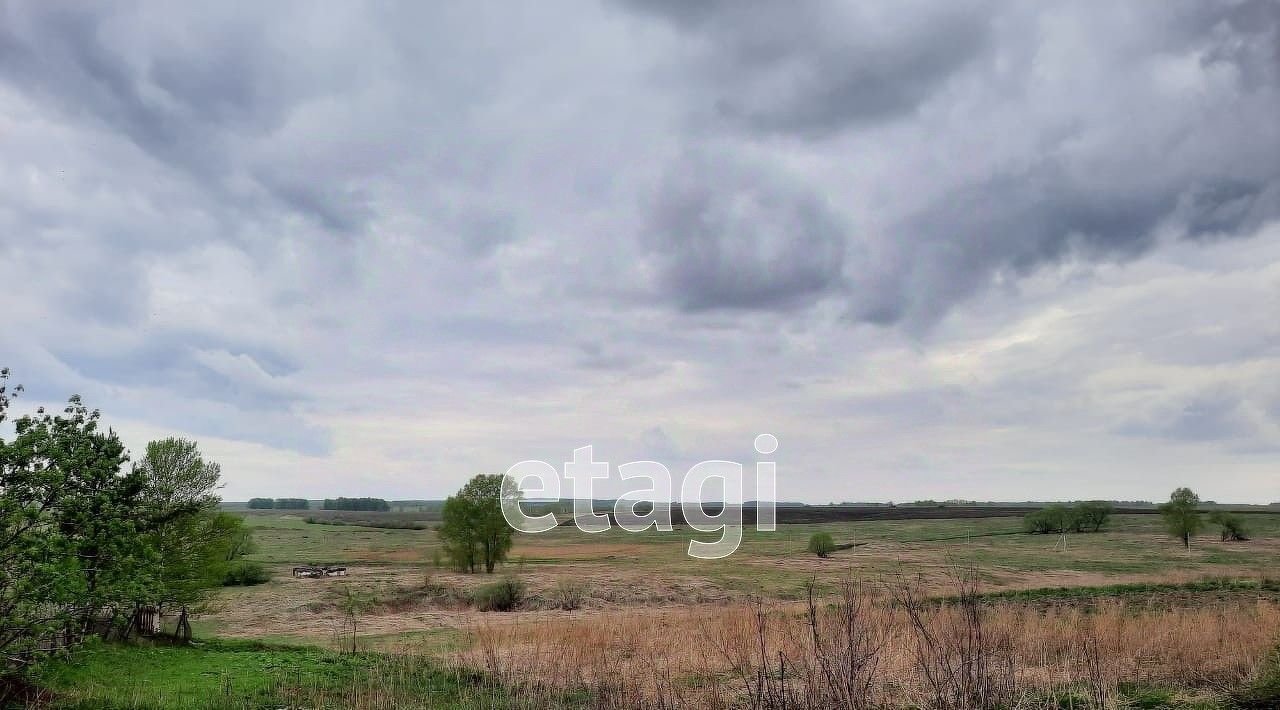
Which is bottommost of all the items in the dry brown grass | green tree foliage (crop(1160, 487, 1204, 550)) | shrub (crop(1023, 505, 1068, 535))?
shrub (crop(1023, 505, 1068, 535))

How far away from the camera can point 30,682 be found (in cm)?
1596

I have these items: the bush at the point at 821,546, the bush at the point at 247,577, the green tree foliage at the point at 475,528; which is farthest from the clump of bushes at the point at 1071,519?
the bush at the point at 247,577

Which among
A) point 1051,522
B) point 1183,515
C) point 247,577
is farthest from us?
point 1051,522

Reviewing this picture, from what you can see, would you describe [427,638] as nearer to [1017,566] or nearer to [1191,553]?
[1017,566]

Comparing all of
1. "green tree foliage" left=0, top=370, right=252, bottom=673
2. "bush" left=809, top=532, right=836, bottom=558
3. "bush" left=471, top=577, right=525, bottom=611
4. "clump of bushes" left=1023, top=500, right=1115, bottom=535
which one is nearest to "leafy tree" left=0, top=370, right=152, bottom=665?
"green tree foliage" left=0, top=370, right=252, bottom=673

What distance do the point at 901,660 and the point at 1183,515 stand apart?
3103 inches

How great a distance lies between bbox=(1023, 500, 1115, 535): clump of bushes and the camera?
10307cm

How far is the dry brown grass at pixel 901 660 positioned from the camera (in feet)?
31.8

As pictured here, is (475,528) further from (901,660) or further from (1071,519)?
(1071,519)

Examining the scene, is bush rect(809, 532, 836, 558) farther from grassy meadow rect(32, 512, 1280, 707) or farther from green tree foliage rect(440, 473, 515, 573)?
green tree foliage rect(440, 473, 515, 573)

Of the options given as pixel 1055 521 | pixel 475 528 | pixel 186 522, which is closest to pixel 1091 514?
pixel 1055 521

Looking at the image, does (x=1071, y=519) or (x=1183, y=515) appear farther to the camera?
(x=1071, y=519)

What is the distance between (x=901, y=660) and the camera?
49.6 ft

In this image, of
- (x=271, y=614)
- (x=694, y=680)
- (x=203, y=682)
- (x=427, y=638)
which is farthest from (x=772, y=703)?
(x=271, y=614)
